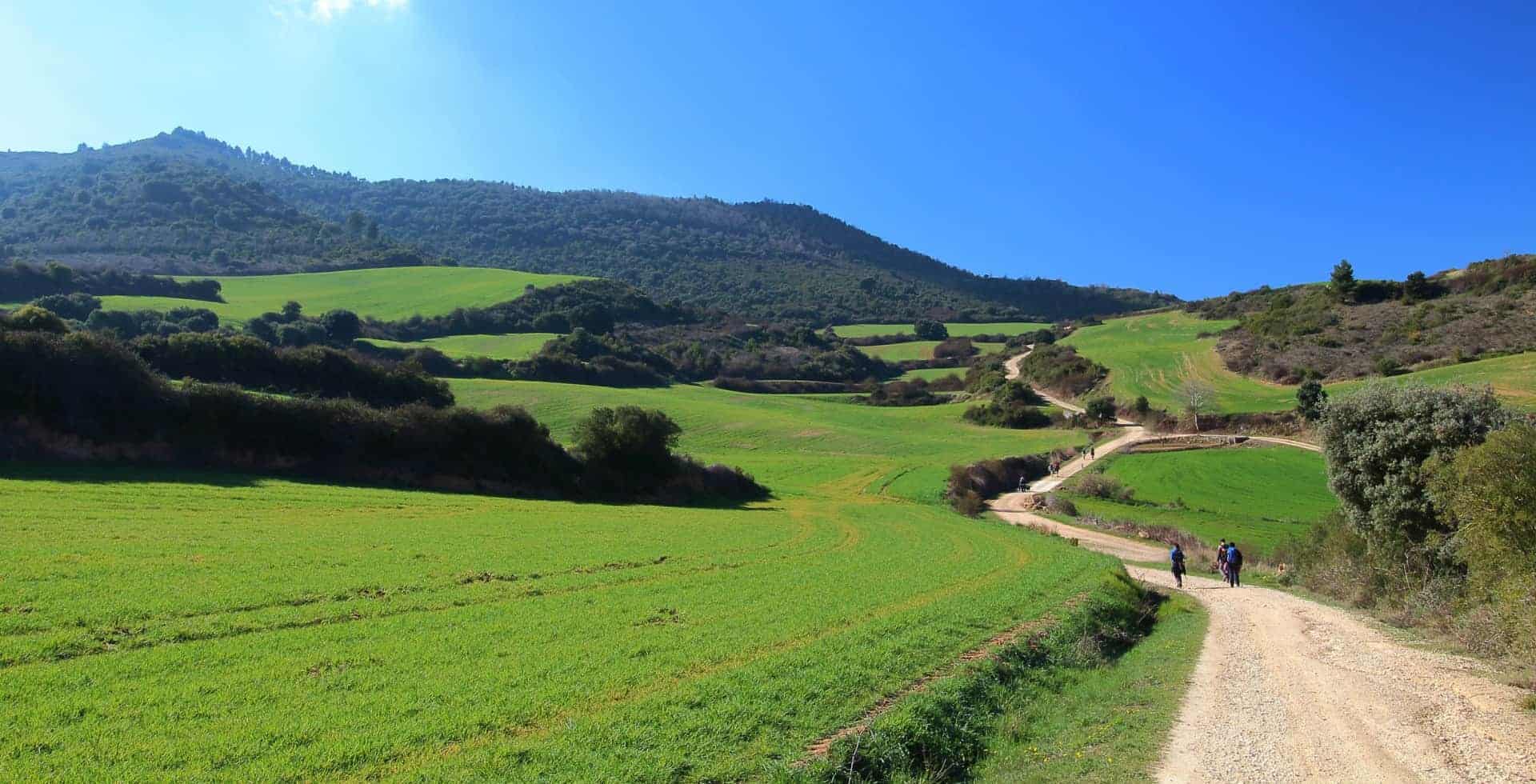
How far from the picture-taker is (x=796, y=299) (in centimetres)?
18500

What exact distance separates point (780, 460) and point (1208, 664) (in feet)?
160

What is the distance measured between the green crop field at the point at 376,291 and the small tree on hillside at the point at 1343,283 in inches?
4480

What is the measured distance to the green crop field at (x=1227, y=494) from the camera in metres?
41.1

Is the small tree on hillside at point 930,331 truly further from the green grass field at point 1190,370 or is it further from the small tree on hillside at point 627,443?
the small tree on hillside at point 627,443

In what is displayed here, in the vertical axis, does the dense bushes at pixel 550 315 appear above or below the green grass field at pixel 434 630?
above

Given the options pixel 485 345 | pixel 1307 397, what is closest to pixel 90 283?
pixel 485 345

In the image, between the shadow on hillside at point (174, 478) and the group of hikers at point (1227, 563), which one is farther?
the group of hikers at point (1227, 563)

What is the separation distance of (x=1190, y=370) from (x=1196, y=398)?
1827 centimetres

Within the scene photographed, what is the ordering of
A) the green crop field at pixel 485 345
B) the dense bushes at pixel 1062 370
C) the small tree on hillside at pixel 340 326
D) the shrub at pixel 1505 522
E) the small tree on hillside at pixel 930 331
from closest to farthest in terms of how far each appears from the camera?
the shrub at pixel 1505 522 < the small tree on hillside at pixel 340 326 < the green crop field at pixel 485 345 < the dense bushes at pixel 1062 370 < the small tree on hillside at pixel 930 331

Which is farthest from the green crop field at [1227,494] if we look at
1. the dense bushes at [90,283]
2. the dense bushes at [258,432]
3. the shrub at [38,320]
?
the dense bushes at [90,283]

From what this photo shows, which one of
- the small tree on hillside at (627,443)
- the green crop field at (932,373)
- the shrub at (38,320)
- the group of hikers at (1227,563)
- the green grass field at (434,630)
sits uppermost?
the green crop field at (932,373)

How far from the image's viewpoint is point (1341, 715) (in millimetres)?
11727

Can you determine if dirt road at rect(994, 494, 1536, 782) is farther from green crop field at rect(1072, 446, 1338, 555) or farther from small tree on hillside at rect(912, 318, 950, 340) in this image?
small tree on hillside at rect(912, 318, 950, 340)

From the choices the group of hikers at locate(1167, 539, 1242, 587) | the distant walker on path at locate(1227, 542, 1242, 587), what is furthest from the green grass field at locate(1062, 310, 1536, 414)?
the distant walker on path at locate(1227, 542, 1242, 587)
